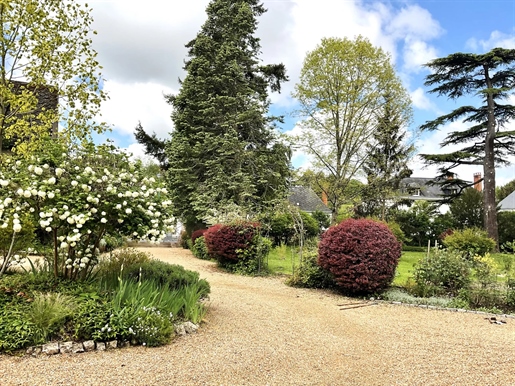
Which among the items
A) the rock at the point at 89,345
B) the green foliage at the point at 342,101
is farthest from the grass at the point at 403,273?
the rock at the point at 89,345

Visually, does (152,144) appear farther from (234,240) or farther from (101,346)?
(101,346)

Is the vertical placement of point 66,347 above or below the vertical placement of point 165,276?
below

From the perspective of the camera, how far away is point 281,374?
12.1ft

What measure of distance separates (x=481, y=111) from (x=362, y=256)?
18626 millimetres

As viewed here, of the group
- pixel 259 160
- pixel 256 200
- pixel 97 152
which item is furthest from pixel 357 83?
pixel 97 152

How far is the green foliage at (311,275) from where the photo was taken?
890 centimetres

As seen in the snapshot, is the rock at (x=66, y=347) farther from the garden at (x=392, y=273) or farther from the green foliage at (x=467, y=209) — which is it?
the green foliage at (x=467, y=209)

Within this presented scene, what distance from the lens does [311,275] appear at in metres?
8.96

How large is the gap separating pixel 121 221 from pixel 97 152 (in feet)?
4.02

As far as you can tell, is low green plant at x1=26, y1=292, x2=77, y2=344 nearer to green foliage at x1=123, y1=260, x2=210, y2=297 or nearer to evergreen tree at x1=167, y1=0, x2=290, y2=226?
green foliage at x1=123, y1=260, x2=210, y2=297

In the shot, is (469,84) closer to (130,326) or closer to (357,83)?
(357,83)

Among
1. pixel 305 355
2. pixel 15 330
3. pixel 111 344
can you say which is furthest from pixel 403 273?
pixel 15 330

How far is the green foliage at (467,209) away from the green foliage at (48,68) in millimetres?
21296

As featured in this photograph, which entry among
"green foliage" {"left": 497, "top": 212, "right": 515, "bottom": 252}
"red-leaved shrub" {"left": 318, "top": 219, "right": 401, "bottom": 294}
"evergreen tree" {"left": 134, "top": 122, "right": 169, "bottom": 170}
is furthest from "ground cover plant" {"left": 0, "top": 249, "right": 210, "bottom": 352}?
"green foliage" {"left": 497, "top": 212, "right": 515, "bottom": 252}
